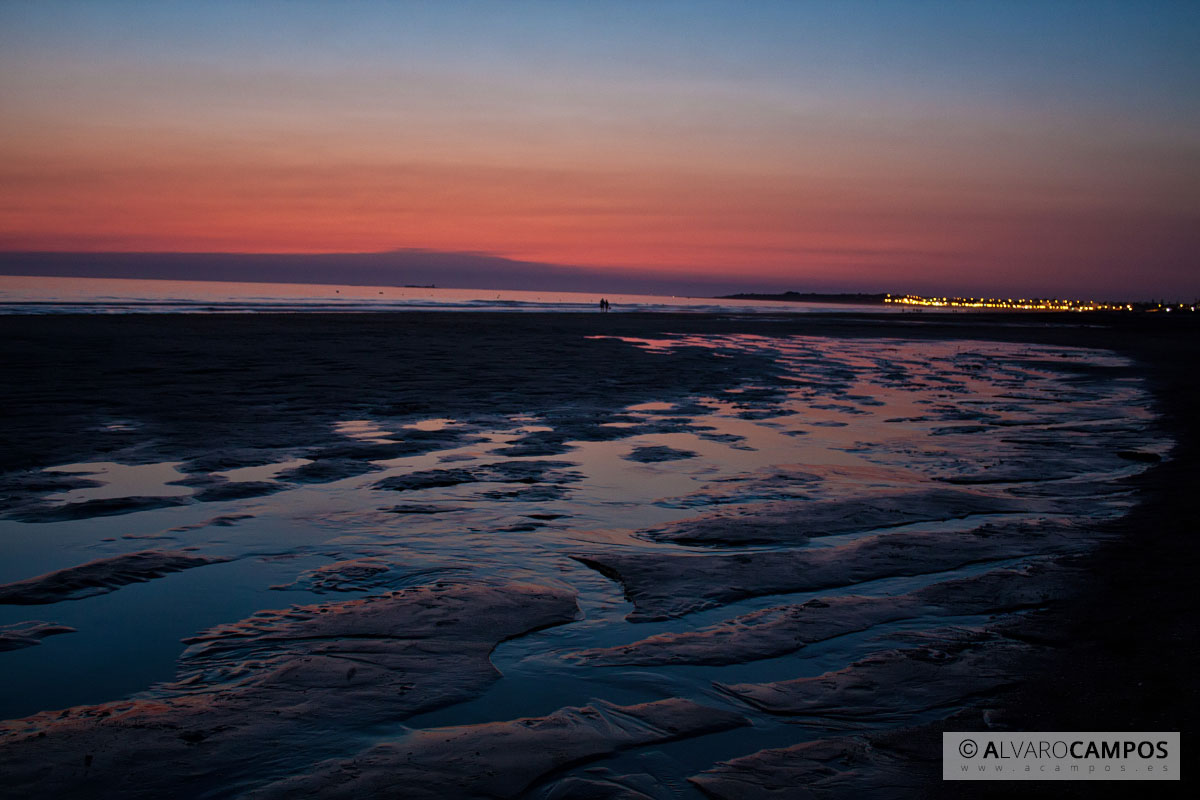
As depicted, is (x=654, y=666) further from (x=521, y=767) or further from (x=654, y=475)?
(x=654, y=475)

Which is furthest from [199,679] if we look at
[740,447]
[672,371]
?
[672,371]

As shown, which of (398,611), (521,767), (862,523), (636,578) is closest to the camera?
(521,767)

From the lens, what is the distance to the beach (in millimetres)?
3424

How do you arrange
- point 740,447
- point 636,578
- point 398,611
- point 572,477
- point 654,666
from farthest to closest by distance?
1. point 740,447
2. point 572,477
3. point 636,578
4. point 398,611
5. point 654,666

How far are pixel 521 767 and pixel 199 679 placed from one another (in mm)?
1899

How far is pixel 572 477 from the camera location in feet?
29.5

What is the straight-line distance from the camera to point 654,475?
9.22 metres

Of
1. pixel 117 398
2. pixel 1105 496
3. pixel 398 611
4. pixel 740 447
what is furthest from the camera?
pixel 117 398

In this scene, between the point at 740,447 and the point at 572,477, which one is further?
the point at 740,447

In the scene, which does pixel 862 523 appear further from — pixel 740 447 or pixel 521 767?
pixel 521 767

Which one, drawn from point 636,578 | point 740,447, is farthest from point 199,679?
point 740,447

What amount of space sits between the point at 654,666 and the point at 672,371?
56.4 feet

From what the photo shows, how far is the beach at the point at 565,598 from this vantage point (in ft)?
11.2

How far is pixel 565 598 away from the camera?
5.35 m
